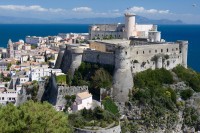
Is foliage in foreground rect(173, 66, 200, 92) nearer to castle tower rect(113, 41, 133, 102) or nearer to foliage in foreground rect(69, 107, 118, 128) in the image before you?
castle tower rect(113, 41, 133, 102)

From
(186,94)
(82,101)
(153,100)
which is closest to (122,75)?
(153,100)

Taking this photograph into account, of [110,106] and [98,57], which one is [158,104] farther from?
[98,57]

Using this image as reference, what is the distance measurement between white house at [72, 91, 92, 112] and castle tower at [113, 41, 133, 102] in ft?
10.4

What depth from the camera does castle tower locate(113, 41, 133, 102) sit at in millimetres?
35562

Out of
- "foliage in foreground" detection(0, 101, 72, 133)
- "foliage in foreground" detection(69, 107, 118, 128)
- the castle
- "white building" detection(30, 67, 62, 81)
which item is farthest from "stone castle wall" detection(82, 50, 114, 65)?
"foliage in foreground" detection(0, 101, 72, 133)

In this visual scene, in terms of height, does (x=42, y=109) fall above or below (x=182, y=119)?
above

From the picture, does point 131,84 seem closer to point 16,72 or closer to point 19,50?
point 16,72

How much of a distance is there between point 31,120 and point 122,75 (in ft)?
49.2

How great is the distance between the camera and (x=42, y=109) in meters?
23.5

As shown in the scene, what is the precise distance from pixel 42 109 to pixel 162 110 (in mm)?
14721

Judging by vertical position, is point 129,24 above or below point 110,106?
above

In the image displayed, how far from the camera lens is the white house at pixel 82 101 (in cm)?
3267

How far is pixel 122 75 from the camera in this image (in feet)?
117

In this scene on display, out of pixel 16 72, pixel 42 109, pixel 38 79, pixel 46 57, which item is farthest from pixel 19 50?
pixel 42 109
